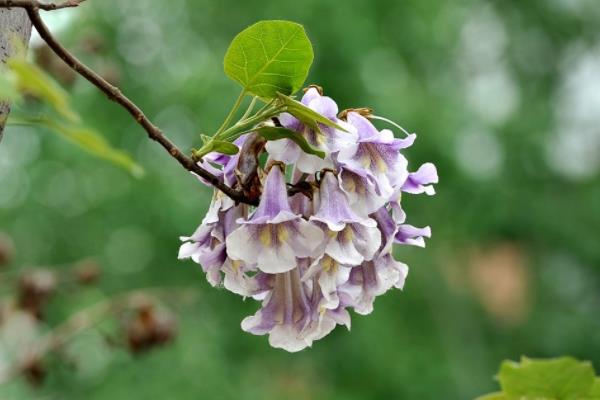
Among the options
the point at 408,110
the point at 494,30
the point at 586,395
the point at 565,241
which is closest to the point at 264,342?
the point at 408,110

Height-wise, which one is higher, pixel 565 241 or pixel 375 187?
pixel 565 241

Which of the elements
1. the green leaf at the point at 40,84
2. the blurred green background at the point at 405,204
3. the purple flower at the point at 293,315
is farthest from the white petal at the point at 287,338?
the blurred green background at the point at 405,204

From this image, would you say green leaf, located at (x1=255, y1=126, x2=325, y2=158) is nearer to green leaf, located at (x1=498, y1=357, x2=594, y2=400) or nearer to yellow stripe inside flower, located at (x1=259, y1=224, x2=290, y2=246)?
yellow stripe inside flower, located at (x1=259, y1=224, x2=290, y2=246)

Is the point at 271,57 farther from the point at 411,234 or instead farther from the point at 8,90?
the point at 8,90

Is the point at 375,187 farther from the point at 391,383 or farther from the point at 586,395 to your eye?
the point at 391,383

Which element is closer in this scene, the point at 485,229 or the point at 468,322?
the point at 485,229

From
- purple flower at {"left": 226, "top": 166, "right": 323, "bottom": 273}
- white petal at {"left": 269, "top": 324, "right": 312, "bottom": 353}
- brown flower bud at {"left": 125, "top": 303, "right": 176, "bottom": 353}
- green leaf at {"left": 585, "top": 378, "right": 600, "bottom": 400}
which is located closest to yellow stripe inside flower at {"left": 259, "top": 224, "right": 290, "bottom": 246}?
purple flower at {"left": 226, "top": 166, "right": 323, "bottom": 273}
